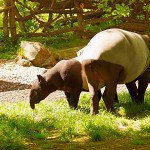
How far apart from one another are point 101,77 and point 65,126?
5.87 ft

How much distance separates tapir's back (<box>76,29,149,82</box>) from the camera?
8.36m

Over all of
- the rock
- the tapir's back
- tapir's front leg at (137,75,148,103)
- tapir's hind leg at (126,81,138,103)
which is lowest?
the rock

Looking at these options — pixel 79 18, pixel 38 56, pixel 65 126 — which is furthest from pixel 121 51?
pixel 79 18

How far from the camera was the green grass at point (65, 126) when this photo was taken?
615 centimetres

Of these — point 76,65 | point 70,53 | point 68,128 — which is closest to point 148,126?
point 68,128

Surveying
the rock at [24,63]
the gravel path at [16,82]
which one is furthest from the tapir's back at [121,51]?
the rock at [24,63]

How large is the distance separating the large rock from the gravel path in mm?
493

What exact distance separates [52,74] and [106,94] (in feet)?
3.69

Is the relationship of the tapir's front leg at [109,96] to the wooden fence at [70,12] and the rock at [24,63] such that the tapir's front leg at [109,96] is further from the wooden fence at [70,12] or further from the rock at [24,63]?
the wooden fence at [70,12]

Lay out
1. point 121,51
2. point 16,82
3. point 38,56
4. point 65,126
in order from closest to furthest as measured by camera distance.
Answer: point 65,126, point 121,51, point 16,82, point 38,56

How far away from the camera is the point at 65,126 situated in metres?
6.97

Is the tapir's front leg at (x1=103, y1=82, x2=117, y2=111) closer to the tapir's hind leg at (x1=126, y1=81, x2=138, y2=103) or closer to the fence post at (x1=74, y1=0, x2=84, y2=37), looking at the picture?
the tapir's hind leg at (x1=126, y1=81, x2=138, y2=103)

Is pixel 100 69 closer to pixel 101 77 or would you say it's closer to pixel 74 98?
pixel 101 77

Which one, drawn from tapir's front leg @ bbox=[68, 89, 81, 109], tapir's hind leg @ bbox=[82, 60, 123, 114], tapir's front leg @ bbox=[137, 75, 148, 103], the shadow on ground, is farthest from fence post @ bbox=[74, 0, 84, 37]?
tapir's hind leg @ bbox=[82, 60, 123, 114]
